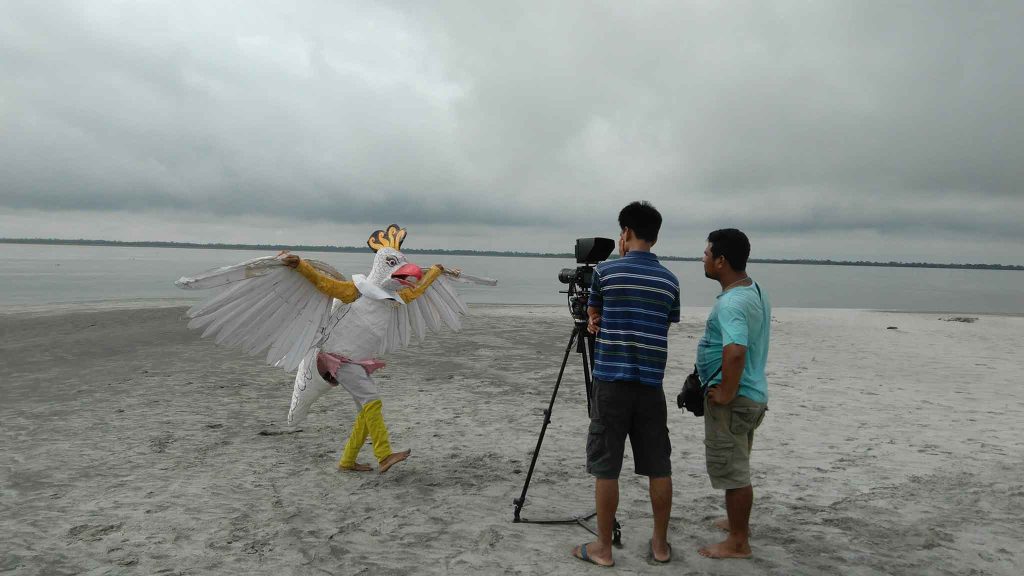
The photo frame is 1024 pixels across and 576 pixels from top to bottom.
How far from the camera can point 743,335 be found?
10.7 feet

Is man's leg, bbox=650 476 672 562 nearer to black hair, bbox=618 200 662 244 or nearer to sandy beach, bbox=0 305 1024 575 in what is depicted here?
sandy beach, bbox=0 305 1024 575

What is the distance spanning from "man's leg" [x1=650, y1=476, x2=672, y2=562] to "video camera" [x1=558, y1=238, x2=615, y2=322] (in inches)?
41.0

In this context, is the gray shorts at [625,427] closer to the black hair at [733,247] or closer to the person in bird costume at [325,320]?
the black hair at [733,247]

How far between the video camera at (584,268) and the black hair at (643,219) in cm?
43

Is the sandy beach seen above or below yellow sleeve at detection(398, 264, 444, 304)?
below

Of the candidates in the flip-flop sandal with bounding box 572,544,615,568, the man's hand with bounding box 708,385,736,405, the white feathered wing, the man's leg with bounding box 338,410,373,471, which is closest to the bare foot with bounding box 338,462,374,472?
the man's leg with bounding box 338,410,373,471

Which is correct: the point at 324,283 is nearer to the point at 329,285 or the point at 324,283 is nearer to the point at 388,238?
the point at 329,285

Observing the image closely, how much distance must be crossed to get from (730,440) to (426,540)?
1.92m

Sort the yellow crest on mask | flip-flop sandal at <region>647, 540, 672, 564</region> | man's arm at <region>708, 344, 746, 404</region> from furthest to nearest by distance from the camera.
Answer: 1. the yellow crest on mask
2. flip-flop sandal at <region>647, 540, 672, 564</region>
3. man's arm at <region>708, 344, 746, 404</region>

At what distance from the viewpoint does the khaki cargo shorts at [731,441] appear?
3.39 m

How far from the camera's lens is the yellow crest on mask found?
5266mm

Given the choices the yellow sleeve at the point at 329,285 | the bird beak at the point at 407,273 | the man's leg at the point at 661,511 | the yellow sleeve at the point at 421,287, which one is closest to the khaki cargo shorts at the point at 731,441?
the man's leg at the point at 661,511

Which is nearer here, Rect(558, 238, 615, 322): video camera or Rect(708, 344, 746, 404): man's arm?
Rect(708, 344, 746, 404): man's arm

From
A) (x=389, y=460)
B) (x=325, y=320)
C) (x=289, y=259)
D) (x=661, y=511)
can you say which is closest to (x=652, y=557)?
(x=661, y=511)
